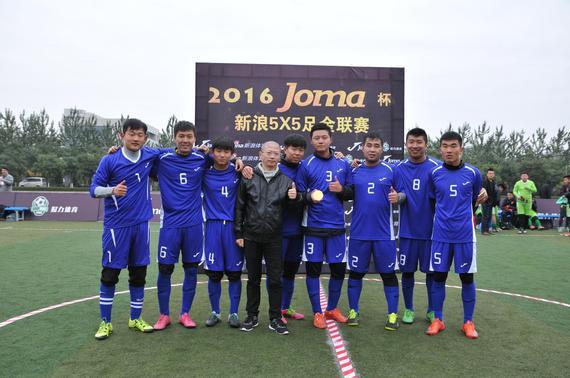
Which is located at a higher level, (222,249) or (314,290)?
(222,249)

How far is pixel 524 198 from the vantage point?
14828 mm

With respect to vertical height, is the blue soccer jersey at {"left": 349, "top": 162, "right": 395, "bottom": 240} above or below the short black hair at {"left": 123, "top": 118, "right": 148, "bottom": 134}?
below

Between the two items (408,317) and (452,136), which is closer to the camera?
(452,136)

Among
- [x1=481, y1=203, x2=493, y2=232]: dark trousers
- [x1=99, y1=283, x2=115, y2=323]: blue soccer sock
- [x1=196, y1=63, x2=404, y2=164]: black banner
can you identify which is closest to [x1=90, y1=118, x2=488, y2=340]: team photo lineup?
[x1=99, y1=283, x2=115, y2=323]: blue soccer sock

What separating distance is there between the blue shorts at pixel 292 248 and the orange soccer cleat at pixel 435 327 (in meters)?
1.53

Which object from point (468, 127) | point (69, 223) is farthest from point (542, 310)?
point (468, 127)

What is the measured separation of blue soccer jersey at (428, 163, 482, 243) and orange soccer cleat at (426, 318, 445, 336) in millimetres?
847

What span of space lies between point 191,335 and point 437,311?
8.26 ft

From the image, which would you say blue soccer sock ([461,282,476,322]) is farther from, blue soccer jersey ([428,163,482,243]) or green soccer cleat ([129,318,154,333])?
green soccer cleat ([129,318,154,333])

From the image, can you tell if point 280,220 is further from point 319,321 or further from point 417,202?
point 417,202

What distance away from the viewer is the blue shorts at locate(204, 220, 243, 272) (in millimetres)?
4535

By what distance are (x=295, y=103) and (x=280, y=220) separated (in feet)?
11.3

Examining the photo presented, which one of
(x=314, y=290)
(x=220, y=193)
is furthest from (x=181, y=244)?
(x=314, y=290)

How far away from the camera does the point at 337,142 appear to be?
7.41 metres
